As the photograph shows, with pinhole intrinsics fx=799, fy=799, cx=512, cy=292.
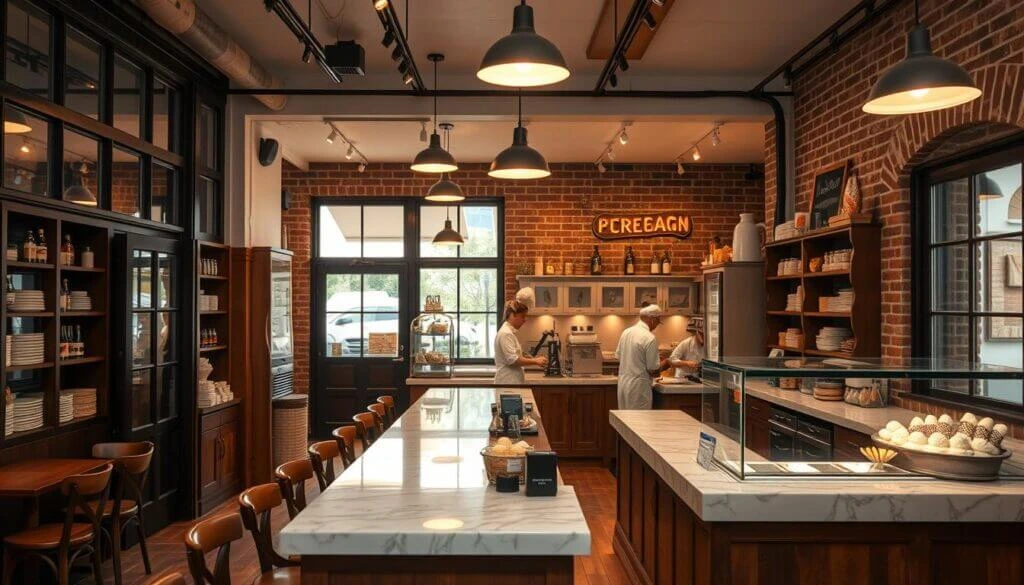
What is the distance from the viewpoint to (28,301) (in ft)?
14.4

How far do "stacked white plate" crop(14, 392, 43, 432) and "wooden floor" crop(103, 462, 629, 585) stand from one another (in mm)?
1051

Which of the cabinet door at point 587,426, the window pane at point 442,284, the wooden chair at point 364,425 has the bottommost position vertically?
the cabinet door at point 587,426

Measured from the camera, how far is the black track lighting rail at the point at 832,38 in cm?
512

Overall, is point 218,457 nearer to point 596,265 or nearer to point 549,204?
point 596,265

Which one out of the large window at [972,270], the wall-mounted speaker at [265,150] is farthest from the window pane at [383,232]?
the large window at [972,270]

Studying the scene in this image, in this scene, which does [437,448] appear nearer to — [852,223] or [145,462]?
[145,462]

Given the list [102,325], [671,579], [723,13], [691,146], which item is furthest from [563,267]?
[671,579]

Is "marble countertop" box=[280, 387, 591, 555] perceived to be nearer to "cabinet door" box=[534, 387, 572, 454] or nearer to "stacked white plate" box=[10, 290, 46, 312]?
"stacked white plate" box=[10, 290, 46, 312]

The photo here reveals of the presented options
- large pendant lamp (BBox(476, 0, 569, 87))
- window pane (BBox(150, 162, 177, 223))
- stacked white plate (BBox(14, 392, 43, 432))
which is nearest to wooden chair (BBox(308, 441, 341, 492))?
stacked white plate (BBox(14, 392, 43, 432))

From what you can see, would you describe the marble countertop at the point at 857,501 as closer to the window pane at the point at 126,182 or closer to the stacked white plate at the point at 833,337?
the stacked white plate at the point at 833,337

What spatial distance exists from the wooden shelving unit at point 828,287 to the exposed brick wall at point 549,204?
3.61m

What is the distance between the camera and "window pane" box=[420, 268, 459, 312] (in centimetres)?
1036

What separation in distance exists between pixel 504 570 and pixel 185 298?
4.45m

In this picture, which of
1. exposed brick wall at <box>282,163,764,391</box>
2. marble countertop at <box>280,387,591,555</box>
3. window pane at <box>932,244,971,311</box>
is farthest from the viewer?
exposed brick wall at <box>282,163,764,391</box>
